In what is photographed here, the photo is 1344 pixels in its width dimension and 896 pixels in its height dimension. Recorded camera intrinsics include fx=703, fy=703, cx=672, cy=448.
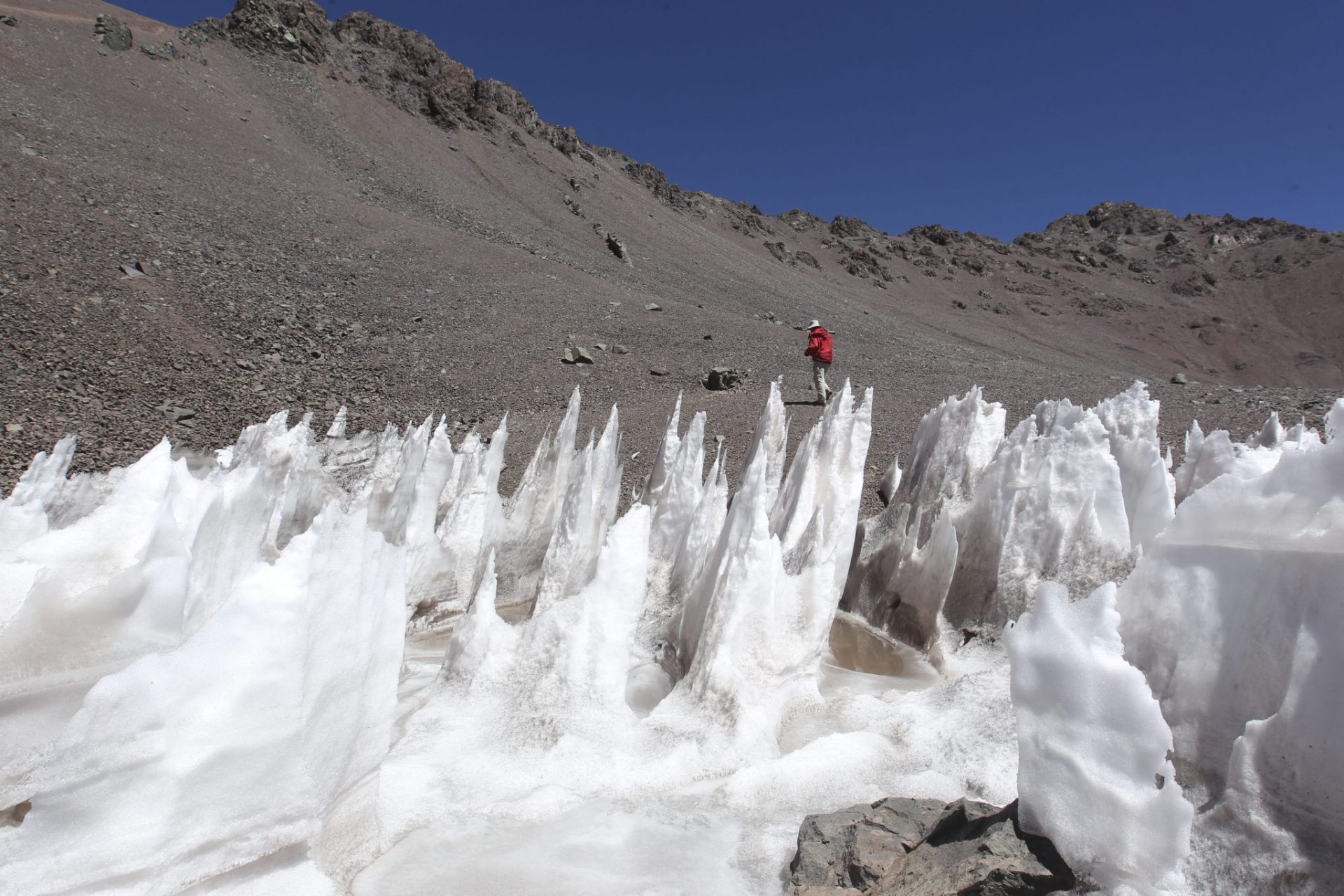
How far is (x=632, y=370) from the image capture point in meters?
12.8

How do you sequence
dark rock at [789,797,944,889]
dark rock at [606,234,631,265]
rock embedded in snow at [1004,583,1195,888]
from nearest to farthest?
1. rock embedded in snow at [1004,583,1195,888]
2. dark rock at [789,797,944,889]
3. dark rock at [606,234,631,265]

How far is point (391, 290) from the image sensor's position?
15031mm

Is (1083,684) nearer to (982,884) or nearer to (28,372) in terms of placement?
(982,884)

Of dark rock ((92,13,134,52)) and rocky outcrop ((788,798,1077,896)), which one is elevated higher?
dark rock ((92,13,134,52))

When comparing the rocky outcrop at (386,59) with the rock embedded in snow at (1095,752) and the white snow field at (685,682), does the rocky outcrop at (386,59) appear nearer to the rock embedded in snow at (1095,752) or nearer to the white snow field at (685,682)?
the white snow field at (685,682)

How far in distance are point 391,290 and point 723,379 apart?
795cm

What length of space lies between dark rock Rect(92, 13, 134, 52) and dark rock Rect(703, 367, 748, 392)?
30083mm

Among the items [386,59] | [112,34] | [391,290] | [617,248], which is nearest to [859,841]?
[391,290]

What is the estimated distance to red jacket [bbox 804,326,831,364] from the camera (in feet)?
35.8

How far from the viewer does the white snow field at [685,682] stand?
6.29 ft

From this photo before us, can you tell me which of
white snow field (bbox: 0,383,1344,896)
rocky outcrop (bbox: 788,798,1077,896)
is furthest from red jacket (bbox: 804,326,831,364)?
rocky outcrop (bbox: 788,798,1077,896)

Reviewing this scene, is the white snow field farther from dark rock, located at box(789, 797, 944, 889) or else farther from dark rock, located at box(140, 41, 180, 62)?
dark rock, located at box(140, 41, 180, 62)

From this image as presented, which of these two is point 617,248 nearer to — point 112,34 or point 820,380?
point 820,380

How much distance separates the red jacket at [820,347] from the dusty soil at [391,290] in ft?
2.69
